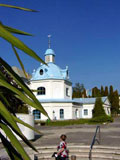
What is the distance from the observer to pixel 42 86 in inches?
1531

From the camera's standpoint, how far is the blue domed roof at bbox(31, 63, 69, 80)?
38.9m

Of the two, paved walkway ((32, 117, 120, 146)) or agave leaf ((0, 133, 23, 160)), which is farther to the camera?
paved walkway ((32, 117, 120, 146))

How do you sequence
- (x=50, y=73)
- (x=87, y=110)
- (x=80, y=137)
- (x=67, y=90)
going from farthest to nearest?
(x=87, y=110), (x=67, y=90), (x=50, y=73), (x=80, y=137)

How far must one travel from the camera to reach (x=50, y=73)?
3916 cm

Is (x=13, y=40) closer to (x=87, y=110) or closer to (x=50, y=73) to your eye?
(x=50, y=73)

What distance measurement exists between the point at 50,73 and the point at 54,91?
3213 mm

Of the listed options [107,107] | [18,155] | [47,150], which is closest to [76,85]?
[107,107]

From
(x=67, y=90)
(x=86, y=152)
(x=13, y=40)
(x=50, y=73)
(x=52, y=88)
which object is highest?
(x=50, y=73)

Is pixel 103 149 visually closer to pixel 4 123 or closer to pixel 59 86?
pixel 4 123

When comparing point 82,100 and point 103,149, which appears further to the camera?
point 82,100

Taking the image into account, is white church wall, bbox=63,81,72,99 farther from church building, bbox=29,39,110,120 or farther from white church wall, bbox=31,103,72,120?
white church wall, bbox=31,103,72,120

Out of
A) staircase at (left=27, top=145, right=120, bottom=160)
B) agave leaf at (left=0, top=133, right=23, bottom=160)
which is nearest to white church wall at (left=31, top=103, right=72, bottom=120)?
staircase at (left=27, top=145, right=120, bottom=160)

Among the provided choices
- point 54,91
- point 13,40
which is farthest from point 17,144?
point 54,91

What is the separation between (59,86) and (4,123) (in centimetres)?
3807
